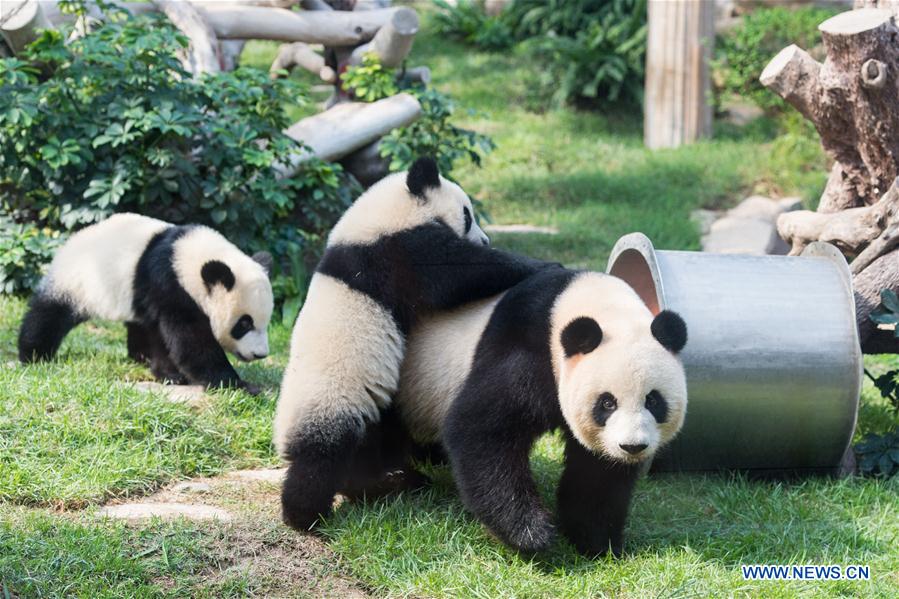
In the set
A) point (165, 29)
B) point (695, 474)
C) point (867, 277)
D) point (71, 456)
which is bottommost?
point (695, 474)

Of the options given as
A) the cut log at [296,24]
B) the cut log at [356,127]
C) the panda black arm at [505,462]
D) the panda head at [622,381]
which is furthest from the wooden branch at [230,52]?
the panda head at [622,381]

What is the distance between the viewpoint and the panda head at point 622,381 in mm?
3414

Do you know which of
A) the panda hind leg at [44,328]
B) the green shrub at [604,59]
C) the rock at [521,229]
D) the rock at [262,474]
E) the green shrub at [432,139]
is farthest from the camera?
the green shrub at [604,59]

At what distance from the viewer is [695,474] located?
16.0ft

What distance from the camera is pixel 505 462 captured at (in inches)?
146

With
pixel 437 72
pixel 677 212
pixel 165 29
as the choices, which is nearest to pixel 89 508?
pixel 165 29

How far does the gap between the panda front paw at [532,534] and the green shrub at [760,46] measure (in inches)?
359

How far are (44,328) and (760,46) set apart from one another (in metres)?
9.08

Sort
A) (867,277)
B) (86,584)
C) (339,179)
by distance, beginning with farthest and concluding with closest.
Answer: (339,179) → (867,277) → (86,584)

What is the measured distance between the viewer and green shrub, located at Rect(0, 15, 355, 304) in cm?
695

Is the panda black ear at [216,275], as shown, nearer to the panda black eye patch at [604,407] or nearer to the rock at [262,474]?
the rock at [262,474]

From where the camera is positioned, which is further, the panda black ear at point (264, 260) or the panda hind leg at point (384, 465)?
the panda black ear at point (264, 260)

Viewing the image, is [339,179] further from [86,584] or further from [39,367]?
[86,584]

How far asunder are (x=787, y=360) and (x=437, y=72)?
36.4 ft
